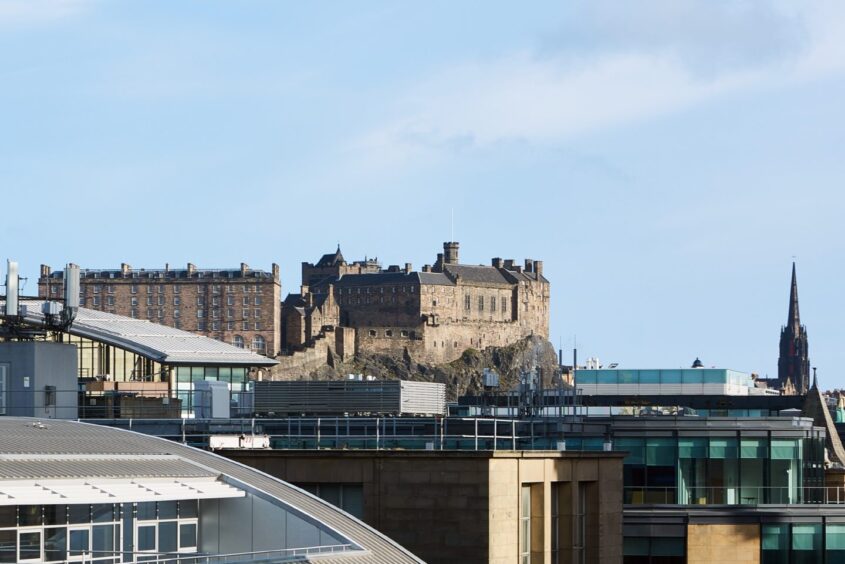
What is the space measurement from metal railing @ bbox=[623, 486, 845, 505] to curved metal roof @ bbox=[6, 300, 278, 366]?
718 inches

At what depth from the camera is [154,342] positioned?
72250 millimetres

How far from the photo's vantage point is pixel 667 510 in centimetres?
5853

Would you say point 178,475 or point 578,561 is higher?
point 178,475

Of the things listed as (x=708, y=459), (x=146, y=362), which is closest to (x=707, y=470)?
(x=708, y=459)

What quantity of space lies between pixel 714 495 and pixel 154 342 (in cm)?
2324

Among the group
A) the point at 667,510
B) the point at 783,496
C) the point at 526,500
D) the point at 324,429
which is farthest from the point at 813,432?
the point at 526,500

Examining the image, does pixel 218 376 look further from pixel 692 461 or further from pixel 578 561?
pixel 578 561

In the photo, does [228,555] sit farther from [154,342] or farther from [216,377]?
[154,342]

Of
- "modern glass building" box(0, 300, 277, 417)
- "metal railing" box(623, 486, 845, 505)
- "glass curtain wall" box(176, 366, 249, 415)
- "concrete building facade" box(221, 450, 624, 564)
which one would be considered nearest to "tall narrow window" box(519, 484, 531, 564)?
"concrete building facade" box(221, 450, 624, 564)

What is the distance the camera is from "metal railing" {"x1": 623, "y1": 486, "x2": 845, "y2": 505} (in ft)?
195

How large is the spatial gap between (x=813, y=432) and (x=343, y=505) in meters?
24.4

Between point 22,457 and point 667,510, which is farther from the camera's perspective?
point 667,510

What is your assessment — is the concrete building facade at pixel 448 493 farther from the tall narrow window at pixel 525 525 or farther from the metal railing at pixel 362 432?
the metal railing at pixel 362 432

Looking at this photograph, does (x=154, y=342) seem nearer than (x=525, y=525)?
No
